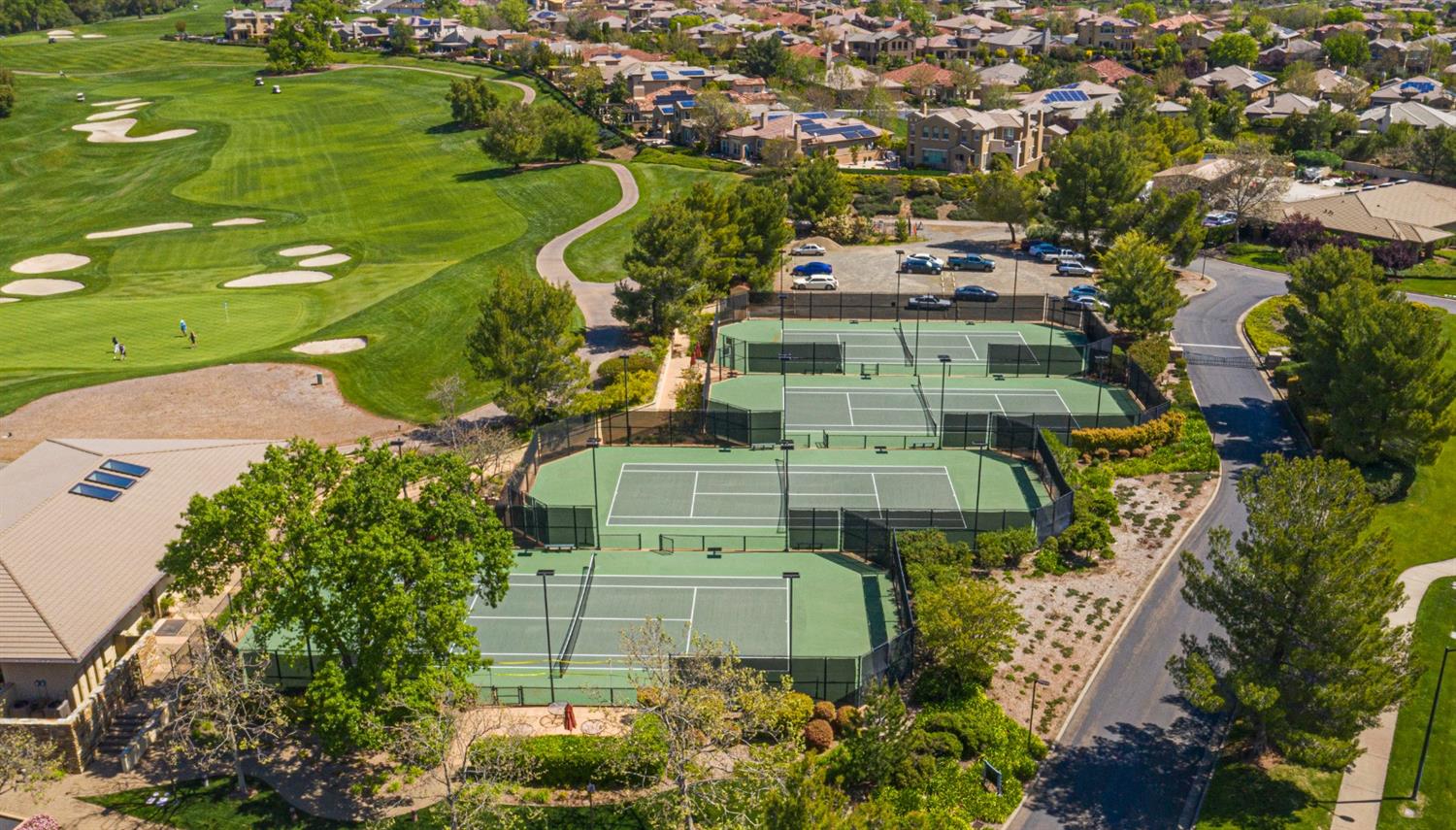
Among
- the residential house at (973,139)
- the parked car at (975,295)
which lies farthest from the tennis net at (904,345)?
the residential house at (973,139)

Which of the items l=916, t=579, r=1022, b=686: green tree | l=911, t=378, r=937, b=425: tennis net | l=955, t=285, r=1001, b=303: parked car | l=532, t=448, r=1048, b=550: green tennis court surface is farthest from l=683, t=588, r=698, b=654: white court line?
l=955, t=285, r=1001, b=303: parked car

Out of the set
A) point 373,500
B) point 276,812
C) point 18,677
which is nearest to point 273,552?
point 373,500

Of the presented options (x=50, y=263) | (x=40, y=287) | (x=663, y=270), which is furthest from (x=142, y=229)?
(x=663, y=270)

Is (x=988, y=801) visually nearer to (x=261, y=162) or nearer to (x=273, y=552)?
(x=273, y=552)

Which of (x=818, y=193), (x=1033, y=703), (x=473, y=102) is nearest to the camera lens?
(x=1033, y=703)

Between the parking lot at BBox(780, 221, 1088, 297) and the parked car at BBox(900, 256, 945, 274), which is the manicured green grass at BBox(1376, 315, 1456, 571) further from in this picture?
the parked car at BBox(900, 256, 945, 274)

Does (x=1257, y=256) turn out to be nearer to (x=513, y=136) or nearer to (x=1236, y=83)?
(x=513, y=136)
